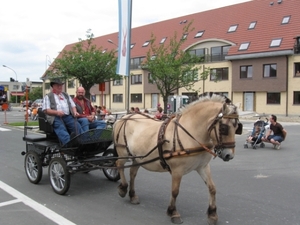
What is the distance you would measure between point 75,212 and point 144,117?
1.98 metres

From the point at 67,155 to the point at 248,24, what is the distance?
110 ft

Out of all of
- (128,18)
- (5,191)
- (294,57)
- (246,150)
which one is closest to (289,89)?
(294,57)

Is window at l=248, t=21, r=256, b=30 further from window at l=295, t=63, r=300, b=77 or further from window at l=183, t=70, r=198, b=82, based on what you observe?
window at l=183, t=70, r=198, b=82

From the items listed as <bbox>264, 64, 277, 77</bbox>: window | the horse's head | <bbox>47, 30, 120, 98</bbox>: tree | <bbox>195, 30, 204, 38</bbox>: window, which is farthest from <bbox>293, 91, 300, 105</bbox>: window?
the horse's head

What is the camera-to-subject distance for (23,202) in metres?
5.45

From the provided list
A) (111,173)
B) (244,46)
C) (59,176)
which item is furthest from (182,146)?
(244,46)

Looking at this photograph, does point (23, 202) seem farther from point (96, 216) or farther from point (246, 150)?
point (246, 150)

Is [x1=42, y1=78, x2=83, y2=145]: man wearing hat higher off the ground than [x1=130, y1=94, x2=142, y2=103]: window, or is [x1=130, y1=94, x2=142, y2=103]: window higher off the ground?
[x1=130, y1=94, x2=142, y2=103]: window

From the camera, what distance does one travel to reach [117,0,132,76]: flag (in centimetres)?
1190

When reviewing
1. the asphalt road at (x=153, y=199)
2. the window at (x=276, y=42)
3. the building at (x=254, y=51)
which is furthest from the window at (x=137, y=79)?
the asphalt road at (x=153, y=199)

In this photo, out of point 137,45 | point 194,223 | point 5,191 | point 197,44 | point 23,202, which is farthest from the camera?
point 137,45

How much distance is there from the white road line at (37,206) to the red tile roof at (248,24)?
95.5ft

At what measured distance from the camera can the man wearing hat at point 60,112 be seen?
6.24m

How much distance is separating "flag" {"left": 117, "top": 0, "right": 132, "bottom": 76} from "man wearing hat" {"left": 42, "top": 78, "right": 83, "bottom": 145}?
17.7ft
